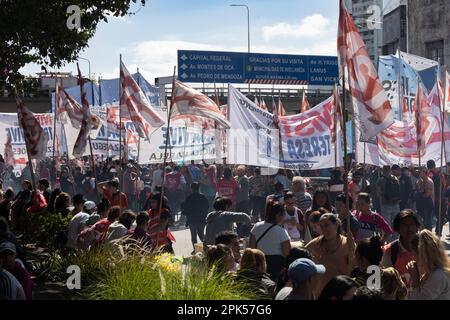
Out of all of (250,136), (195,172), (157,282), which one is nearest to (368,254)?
(157,282)

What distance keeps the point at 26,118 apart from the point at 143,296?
10057 mm

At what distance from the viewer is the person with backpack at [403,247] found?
7.56 meters

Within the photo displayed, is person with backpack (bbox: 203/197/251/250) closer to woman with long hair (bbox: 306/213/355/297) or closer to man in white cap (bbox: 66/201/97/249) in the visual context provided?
man in white cap (bbox: 66/201/97/249)

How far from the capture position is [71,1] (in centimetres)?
1407

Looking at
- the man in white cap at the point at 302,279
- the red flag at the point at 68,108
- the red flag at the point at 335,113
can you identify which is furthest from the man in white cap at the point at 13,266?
the red flag at the point at 68,108

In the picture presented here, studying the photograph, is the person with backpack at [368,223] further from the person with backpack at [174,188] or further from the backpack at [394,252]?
the person with backpack at [174,188]

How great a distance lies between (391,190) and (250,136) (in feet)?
9.86

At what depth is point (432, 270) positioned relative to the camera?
6.43 m

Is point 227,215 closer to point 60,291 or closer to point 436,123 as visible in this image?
point 60,291

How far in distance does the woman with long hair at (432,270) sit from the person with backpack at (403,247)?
97 cm

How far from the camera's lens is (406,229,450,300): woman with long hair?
6.38m

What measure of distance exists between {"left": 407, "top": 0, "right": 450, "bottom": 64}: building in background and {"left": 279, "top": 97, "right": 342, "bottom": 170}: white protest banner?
2739 cm

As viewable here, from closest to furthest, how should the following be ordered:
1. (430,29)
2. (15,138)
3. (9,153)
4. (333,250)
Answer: (333,250), (9,153), (15,138), (430,29)

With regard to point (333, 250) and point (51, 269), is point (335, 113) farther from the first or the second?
point (333, 250)
